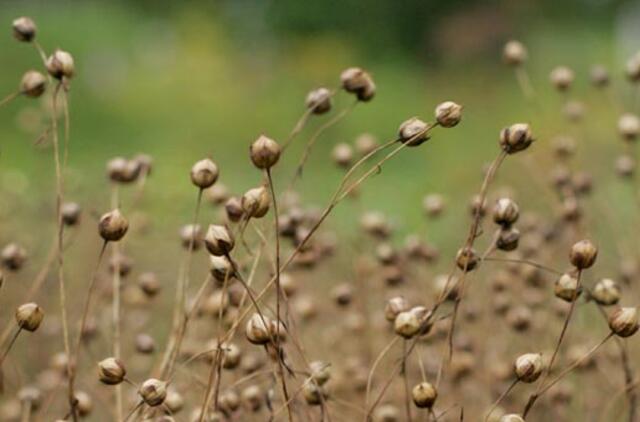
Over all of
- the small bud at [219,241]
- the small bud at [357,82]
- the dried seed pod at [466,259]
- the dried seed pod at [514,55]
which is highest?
the dried seed pod at [514,55]

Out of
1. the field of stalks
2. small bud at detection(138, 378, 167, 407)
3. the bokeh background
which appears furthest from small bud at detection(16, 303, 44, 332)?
the bokeh background

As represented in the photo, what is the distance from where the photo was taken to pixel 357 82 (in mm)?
1239

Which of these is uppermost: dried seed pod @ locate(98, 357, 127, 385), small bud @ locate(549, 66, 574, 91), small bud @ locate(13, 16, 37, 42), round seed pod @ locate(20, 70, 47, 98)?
small bud @ locate(13, 16, 37, 42)

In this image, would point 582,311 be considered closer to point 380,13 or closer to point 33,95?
point 33,95

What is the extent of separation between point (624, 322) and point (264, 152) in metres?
0.33

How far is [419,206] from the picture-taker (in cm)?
500

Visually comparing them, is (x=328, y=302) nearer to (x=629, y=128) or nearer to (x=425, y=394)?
(x=629, y=128)

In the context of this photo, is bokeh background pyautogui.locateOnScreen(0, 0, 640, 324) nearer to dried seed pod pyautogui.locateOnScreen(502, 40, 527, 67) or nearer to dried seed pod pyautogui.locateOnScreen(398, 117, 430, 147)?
dried seed pod pyautogui.locateOnScreen(502, 40, 527, 67)

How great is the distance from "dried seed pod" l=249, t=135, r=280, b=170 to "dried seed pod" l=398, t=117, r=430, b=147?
0.39 ft

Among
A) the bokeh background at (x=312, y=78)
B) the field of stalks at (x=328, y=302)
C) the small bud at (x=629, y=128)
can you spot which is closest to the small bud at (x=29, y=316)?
the field of stalks at (x=328, y=302)

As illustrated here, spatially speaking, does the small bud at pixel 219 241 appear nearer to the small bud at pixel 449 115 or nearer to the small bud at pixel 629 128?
the small bud at pixel 449 115

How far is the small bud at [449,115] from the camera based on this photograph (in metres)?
1.05

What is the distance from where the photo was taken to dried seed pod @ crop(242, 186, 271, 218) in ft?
3.32

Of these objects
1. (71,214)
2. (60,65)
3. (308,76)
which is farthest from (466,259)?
(308,76)
